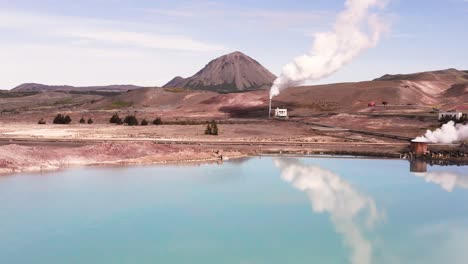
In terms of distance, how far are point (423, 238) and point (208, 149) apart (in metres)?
35.0

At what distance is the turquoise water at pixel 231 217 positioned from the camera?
22.4 m

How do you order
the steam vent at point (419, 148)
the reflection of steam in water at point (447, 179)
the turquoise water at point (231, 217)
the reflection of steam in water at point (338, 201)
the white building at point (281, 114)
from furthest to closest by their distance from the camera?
the white building at point (281, 114)
the steam vent at point (419, 148)
the reflection of steam in water at point (447, 179)
the reflection of steam in water at point (338, 201)
the turquoise water at point (231, 217)

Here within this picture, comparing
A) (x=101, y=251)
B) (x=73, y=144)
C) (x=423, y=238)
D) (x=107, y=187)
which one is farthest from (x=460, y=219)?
(x=73, y=144)

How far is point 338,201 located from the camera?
1323 inches

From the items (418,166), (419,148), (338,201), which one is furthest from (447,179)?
(419,148)

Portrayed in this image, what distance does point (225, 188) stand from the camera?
3722 centimetres

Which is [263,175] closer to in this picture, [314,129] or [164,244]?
[164,244]

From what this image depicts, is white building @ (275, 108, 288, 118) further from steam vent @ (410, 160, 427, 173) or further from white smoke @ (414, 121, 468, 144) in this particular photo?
steam vent @ (410, 160, 427, 173)

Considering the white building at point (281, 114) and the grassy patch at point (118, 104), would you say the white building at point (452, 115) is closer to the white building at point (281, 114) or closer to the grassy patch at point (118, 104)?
the white building at point (281, 114)

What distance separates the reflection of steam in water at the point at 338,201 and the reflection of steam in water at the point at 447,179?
269 inches

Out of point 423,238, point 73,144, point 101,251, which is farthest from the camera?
point 73,144

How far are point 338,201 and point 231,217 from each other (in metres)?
8.14

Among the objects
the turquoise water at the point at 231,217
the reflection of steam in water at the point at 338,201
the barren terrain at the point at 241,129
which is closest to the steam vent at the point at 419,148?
the barren terrain at the point at 241,129

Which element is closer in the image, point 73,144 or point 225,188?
point 225,188
